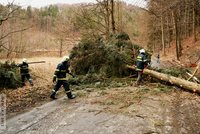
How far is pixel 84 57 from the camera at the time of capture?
18.1 metres

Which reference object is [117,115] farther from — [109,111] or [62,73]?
[62,73]

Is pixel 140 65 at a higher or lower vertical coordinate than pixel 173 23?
lower

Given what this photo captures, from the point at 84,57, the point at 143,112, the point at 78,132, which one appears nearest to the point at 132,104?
the point at 143,112

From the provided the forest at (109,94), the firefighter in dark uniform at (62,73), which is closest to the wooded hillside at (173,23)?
the forest at (109,94)

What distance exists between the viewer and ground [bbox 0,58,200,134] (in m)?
9.44

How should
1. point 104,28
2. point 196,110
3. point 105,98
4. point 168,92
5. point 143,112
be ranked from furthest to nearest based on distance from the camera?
point 104,28, point 168,92, point 105,98, point 196,110, point 143,112

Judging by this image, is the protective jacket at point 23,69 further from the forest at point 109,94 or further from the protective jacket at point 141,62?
the protective jacket at point 141,62

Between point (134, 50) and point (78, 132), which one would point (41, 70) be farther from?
point (78, 132)

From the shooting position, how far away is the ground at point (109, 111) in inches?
372

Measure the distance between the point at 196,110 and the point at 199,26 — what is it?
1529 inches

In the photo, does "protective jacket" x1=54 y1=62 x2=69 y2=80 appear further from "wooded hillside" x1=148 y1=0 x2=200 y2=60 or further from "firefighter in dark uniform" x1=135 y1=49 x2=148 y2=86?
"wooded hillside" x1=148 y1=0 x2=200 y2=60

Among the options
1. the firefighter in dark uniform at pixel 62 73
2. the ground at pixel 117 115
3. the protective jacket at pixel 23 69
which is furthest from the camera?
the protective jacket at pixel 23 69

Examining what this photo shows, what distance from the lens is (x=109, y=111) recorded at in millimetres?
11008

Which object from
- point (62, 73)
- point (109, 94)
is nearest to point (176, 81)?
point (109, 94)
